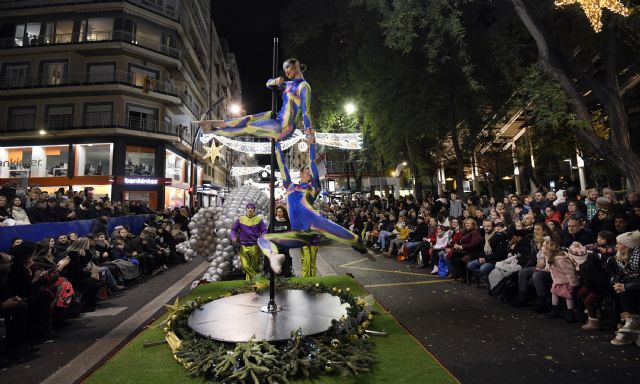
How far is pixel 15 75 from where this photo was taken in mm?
26438

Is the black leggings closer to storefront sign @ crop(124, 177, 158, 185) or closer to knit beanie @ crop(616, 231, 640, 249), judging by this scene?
knit beanie @ crop(616, 231, 640, 249)

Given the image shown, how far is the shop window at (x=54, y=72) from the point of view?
85.0ft

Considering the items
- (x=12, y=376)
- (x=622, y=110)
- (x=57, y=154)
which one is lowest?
(x=12, y=376)

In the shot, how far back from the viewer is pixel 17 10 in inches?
1048

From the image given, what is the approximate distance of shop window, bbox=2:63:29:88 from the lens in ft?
85.4

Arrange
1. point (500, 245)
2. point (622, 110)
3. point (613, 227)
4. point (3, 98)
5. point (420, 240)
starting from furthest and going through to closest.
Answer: point (3, 98) < point (420, 240) < point (622, 110) < point (500, 245) < point (613, 227)

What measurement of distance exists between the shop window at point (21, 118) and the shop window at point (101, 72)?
16.4 feet

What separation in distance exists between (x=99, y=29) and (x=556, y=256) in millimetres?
32614

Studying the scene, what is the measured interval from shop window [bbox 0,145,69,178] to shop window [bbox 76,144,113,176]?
1.20 meters

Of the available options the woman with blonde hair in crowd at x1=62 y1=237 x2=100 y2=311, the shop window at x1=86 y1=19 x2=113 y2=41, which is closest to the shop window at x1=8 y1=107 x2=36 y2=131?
the shop window at x1=86 y1=19 x2=113 y2=41

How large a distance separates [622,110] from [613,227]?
3.71 metres

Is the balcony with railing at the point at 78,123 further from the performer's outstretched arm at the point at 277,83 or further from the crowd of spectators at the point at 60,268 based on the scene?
the performer's outstretched arm at the point at 277,83

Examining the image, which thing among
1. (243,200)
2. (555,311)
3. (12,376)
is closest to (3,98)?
(243,200)

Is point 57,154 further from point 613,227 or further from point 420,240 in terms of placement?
point 613,227
